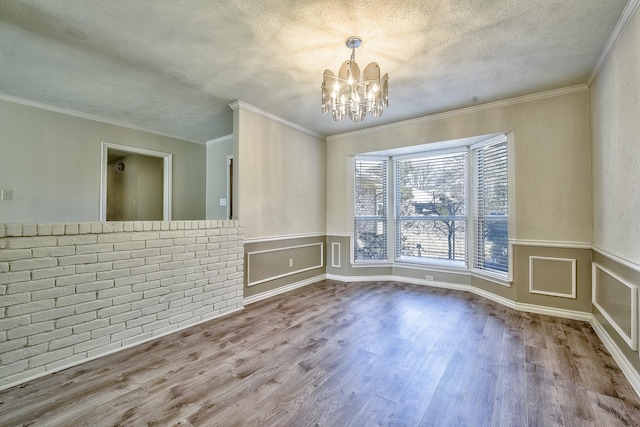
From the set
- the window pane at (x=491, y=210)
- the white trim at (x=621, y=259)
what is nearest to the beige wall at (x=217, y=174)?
the window pane at (x=491, y=210)

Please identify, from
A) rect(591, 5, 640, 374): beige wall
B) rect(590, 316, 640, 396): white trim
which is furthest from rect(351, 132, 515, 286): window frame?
rect(590, 316, 640, 396): white trim

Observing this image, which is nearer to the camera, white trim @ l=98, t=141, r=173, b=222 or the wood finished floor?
the wood finished floor

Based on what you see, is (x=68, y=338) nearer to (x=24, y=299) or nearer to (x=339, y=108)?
(x=24, y=299)

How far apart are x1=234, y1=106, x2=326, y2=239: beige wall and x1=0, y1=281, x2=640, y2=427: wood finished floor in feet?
4.81

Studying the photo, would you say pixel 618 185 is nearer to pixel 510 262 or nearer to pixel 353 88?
pixel 510 262

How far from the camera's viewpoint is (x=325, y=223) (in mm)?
5117

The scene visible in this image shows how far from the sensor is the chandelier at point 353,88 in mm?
2256

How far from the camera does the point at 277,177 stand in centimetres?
415

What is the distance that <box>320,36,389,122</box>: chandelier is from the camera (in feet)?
7.40

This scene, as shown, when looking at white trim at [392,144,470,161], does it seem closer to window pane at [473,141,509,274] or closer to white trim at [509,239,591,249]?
window pane at [473,141,509,274]

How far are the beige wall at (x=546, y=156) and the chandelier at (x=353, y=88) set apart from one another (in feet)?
6.84

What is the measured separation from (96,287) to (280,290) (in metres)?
2.30

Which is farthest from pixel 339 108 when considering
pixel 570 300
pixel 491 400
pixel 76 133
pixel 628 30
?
pixel 76 133

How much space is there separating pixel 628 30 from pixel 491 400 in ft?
9.18
